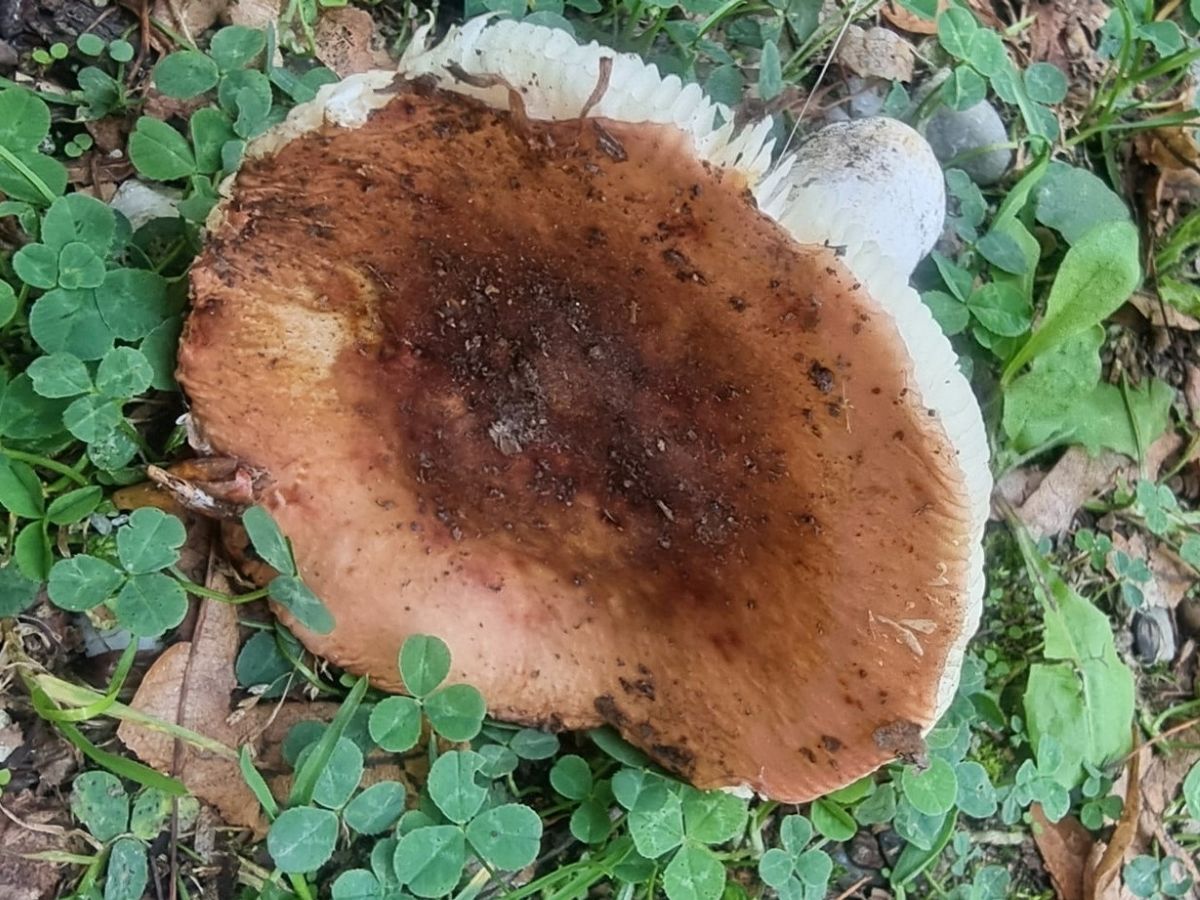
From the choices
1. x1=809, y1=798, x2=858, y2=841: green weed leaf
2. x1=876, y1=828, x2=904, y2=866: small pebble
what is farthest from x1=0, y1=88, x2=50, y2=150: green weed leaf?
x1=876, y1=828, x2=904, y2=866: small pebble

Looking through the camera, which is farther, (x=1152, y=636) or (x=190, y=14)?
(x=1152, y=636)

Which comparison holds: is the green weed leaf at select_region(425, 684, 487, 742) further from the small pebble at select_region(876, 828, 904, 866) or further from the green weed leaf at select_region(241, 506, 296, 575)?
the small pebble at select_region(876, 828, 904, 866)

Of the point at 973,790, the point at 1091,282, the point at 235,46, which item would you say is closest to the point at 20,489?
the point at 235,46

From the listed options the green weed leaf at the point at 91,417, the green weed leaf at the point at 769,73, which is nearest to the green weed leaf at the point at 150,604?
the green weed leaf at the point at 91,417

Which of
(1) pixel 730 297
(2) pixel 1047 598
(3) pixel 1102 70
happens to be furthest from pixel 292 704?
(3) pixel 1102 70

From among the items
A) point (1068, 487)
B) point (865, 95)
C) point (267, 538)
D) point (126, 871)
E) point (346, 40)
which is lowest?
point (126, 871)

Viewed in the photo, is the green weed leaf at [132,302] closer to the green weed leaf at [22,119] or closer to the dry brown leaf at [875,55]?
the green weed leaf at [22,119]

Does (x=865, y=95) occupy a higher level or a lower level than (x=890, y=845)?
higher

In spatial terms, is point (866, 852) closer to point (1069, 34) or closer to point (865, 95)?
point (865, 95)
